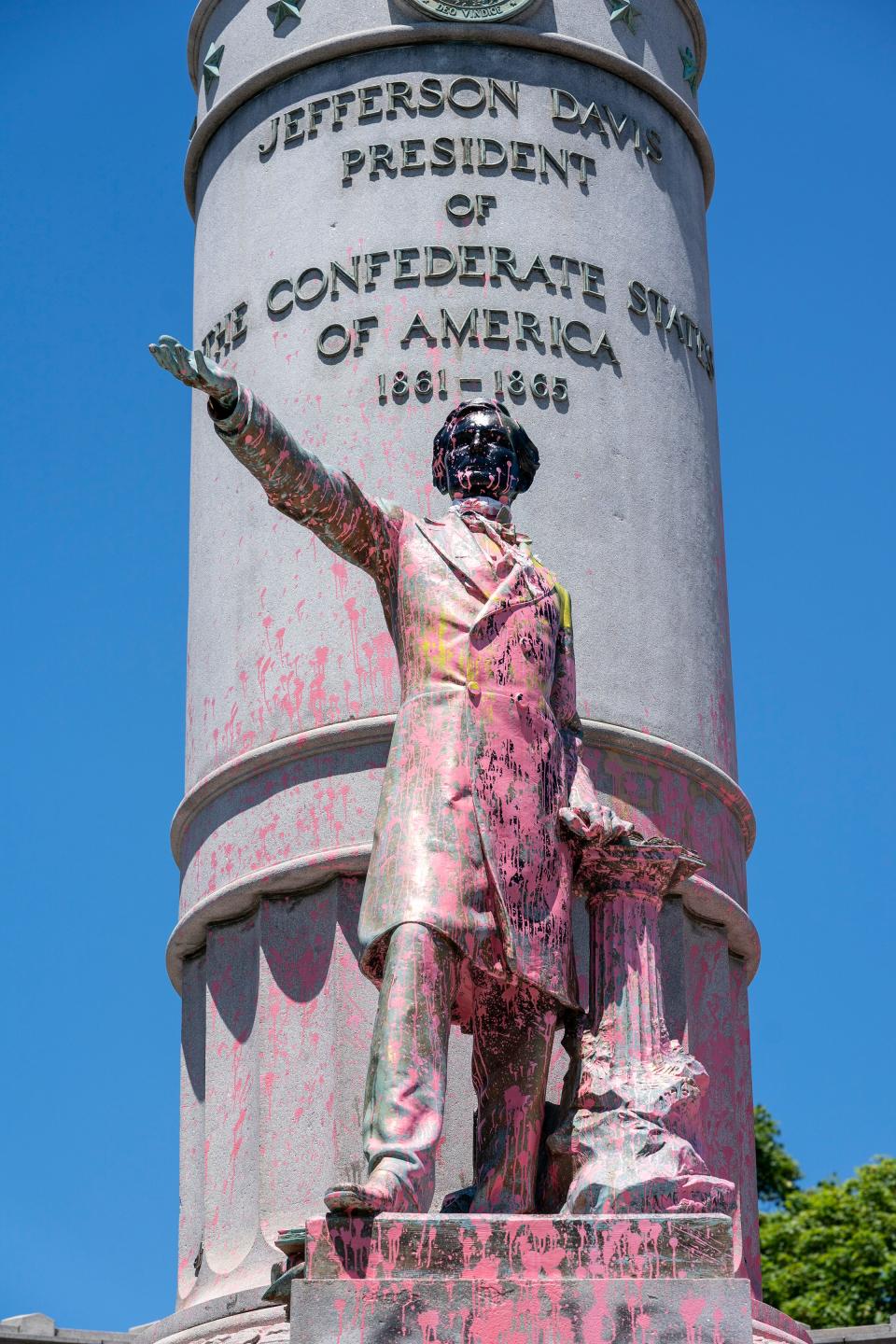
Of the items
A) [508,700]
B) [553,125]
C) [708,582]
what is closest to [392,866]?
[508,700]

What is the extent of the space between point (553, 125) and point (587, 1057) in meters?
6.70

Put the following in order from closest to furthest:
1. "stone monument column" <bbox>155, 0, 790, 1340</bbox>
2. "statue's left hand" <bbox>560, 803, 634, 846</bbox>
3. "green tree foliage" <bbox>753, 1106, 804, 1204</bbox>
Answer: "statue's left hand" <bbox>560, 803, 634, 846</bbox> < "stone monument column" <bbox>155, 0, 790, 1340</bbox> < "green tree foliage" <bbox>753, 1106, 804, 1204</bbox>

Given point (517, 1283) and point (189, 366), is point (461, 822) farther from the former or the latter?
point (189, 366)

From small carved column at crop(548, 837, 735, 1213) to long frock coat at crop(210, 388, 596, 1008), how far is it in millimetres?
150

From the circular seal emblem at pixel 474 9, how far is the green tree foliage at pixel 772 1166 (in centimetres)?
2248

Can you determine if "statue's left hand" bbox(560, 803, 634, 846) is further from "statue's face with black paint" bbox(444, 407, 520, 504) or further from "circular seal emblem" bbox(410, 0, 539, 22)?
"circular seal emblem" bbox(410, 0, 539, 22)

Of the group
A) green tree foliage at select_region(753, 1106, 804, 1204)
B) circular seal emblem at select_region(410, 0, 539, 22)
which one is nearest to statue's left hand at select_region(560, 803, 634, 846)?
circular seal emblem at select_region(410, 0, 539, 22)

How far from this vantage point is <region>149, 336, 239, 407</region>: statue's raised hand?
320 inches

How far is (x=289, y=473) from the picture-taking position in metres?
8.49

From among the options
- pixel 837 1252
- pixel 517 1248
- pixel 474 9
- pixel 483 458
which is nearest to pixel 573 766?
pixel 483 458

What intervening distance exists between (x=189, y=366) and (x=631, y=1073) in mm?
2647

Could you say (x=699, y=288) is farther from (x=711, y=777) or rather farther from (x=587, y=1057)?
(x=587, y=1057)

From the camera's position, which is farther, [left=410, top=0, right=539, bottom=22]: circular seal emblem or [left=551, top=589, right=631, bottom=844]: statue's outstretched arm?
[left=410, top=0, right=539, bottom=22]: circular seal emblem

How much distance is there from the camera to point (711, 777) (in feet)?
41.3
